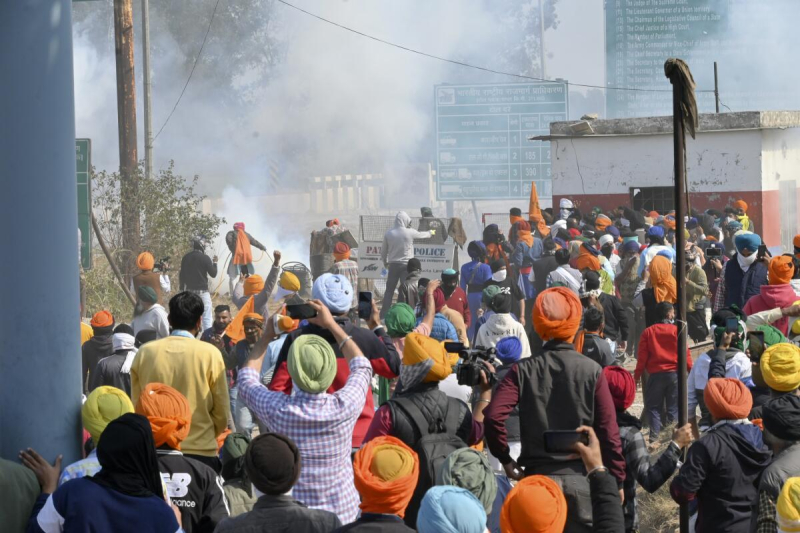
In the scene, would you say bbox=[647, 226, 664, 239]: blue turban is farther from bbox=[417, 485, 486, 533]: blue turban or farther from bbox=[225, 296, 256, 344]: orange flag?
bbox=[417, 485, 486, 533]: blue turban

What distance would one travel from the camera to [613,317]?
995 centimetres

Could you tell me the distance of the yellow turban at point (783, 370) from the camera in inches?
205

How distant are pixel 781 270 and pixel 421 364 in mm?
4448

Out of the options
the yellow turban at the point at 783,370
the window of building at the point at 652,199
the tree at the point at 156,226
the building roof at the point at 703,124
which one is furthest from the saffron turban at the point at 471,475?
the window of building at the point at 652,199

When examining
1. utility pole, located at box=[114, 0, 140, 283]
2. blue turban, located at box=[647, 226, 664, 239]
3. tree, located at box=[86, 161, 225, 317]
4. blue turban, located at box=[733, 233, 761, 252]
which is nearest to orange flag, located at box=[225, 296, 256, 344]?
blue turban, located at box=[733, 233, 761, 252]

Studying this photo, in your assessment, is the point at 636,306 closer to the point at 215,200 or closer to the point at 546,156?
the point at 546,156

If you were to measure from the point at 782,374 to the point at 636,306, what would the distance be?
652cm

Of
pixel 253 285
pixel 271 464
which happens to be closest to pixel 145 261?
pixel 253 285

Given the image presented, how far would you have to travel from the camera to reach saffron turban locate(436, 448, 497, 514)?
4117mm

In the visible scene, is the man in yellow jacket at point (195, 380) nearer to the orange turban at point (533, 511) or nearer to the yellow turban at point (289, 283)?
the orange turban at point (533, 511)

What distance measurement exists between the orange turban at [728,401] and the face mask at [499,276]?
23.3 ft

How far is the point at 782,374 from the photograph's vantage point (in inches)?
205

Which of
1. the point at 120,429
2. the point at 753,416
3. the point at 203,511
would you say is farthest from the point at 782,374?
the point at 120,429

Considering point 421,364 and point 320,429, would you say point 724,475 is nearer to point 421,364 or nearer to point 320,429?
point 421,364
